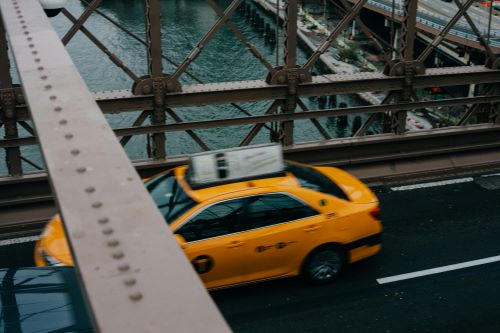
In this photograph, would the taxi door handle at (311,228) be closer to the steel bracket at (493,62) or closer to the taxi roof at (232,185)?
the taxi roof at (232,185)

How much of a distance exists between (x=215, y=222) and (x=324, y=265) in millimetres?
1475

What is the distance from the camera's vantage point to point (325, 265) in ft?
27.7

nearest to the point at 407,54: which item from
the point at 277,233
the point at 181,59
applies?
the point at 277,233

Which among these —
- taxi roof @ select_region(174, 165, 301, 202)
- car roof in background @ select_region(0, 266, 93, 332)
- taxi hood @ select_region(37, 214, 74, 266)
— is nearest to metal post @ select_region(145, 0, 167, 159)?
taxi roof @ select_region(174, 165, 301, 202)

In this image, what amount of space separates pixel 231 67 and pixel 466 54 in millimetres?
14661

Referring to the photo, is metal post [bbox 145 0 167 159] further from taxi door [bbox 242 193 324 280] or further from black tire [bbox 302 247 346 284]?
black tire [bbox 302 247 346 284]

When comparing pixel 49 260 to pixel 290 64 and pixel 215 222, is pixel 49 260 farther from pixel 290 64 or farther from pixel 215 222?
pixel 290 64

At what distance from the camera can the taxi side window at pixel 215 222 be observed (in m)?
7.74

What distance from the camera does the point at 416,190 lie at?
11.2 meters

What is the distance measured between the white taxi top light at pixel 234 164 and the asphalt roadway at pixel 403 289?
4.39 ft

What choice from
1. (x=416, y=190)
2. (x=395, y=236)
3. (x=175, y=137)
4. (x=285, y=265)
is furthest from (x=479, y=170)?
(x=175, y=137)

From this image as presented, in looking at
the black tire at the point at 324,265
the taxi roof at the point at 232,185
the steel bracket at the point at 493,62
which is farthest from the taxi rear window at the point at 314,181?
the steel bracket at the point at 493,62

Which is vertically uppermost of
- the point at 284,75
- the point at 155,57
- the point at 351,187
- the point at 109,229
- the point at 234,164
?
the point at 109,229

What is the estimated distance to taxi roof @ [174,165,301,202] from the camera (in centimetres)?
790
